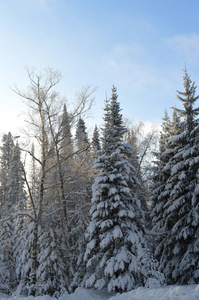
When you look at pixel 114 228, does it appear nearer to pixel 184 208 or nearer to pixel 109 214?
pixel 109 214

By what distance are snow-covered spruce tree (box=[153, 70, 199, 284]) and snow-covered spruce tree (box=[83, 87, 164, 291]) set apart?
2653 millimetres

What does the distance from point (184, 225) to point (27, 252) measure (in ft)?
38.9

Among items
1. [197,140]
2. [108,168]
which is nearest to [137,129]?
[197,140]

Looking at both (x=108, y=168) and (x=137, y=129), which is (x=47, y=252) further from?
(x=137, y=129)

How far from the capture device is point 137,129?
950 inches

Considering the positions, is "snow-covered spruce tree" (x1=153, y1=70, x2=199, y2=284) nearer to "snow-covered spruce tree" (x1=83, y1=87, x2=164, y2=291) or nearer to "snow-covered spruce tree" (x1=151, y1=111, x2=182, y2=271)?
"snow-covered spruce tree" (x1=151, y1=111, x2=182, y2=271)

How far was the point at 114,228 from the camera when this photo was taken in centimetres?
1273

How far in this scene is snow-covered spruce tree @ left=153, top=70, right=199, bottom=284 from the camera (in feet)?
44.7

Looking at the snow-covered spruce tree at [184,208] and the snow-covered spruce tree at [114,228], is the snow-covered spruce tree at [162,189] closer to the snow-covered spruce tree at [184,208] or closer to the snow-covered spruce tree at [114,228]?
the snow-covered spruce tree at [184,208]

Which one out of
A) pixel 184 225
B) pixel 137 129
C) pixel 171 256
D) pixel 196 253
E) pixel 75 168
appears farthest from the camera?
pixel 137 129

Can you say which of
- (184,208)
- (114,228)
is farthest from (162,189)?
(114,228)

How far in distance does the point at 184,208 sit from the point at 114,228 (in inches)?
201

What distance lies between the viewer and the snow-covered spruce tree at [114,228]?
11695 millimetres

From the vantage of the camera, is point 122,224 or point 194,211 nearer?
point 122,224
